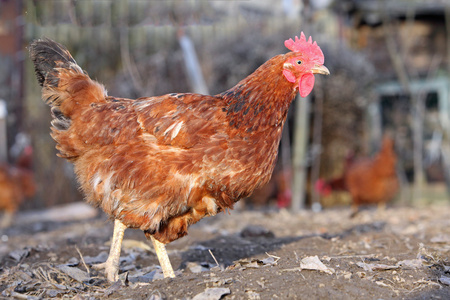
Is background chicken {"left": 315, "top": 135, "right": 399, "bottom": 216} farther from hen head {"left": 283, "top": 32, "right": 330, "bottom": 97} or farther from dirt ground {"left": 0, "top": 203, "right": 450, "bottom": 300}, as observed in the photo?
hen head {"left": 283, "top": 32, "right": 330, "bottom": 97}

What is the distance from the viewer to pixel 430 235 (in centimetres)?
501

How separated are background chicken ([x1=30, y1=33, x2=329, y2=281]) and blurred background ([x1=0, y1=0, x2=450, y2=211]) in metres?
5.16

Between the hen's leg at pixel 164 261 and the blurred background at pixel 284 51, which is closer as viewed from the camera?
the hen's leg at pixel 164 261

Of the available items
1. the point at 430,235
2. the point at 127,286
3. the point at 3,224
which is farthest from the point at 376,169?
the point at 3,224

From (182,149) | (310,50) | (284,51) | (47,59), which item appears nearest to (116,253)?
(182,149)

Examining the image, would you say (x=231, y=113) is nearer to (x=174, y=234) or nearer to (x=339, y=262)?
(x=174, y=234)

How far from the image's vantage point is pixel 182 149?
327cm

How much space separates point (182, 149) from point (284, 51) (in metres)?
6.76

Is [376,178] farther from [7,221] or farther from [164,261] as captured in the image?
[7,221]


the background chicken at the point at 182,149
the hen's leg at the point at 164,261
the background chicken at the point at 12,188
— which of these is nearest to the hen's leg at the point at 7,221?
the background chicken at the point at 12,188

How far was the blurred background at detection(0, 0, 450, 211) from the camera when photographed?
31.6 feet

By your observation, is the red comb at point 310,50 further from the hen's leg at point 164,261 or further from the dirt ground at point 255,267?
the hen's leg at point 164,261

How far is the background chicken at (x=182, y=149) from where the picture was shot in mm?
3234

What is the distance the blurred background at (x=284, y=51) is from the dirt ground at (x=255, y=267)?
3807 mm
